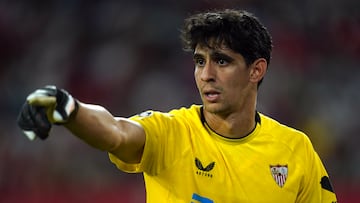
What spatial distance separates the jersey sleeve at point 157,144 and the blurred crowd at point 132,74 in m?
3.34

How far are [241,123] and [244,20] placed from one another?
506mm

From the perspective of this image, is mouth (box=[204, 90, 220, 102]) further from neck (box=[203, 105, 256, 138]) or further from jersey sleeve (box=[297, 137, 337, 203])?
jersey sleeve (box=[297, 137, 337, 203])

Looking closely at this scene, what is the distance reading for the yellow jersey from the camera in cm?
313

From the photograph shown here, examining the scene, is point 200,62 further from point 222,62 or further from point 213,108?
point 213,108

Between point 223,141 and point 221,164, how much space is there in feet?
0.48

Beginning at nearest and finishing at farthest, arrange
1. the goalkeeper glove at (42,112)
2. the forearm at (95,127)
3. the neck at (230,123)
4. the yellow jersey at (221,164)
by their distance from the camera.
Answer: the goalkeeper glove at (42,112)
the forearm at (95,127)
the yellow jersey at (221,164)
the neck at (230,123)

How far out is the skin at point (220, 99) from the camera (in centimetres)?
285

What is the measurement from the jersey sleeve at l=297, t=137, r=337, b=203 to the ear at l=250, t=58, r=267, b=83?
431 mm

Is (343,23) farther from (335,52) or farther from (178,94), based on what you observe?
(178,94)

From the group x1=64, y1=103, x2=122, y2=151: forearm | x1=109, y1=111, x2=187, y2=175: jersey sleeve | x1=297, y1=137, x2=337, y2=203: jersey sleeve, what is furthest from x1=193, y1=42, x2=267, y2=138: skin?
x1=64, y1=103, x2=122, y2=151: forearm

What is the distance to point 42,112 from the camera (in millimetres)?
2309

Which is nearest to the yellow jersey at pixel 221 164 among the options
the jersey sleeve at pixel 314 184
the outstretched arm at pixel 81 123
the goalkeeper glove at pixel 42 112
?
the jersey sleeve at pixel 314 184

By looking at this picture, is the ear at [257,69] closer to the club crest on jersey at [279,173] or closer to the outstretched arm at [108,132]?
the club crest on jersey at [279,173]

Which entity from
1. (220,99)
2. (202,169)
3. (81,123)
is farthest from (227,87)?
(81,123)
